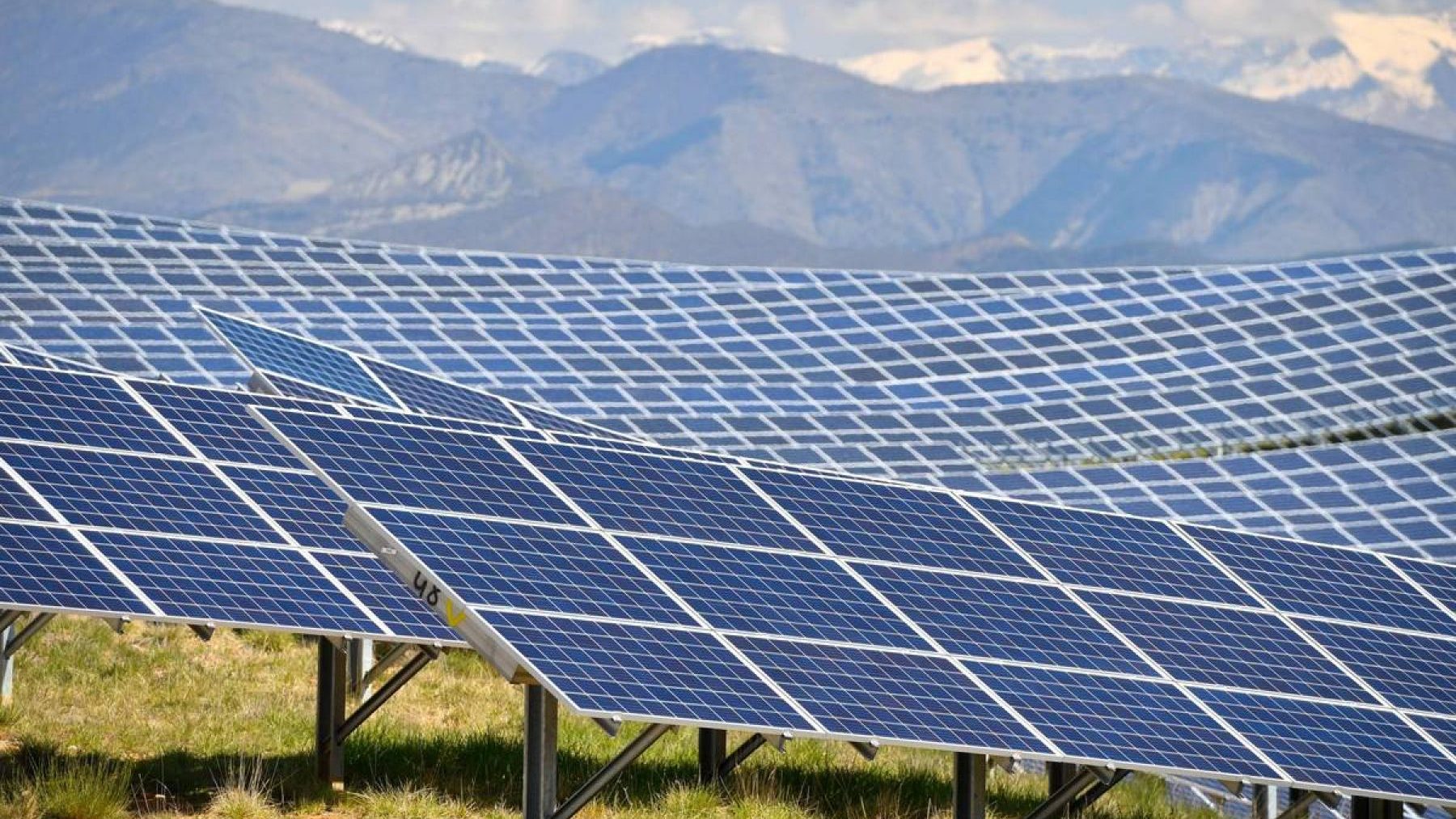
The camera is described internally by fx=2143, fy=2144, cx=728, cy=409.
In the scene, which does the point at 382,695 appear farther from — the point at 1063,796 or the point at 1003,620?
the point at 1063,796

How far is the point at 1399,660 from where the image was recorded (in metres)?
19.7

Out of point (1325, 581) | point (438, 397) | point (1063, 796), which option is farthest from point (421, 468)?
point (438, 397)

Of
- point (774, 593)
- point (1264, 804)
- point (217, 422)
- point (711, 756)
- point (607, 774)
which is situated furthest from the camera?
point (1264, 804)

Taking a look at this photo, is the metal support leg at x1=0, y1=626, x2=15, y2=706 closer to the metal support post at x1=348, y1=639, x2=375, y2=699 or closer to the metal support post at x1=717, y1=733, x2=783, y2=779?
the metal support post at x1=348, y1=639, x2=375, y2=699

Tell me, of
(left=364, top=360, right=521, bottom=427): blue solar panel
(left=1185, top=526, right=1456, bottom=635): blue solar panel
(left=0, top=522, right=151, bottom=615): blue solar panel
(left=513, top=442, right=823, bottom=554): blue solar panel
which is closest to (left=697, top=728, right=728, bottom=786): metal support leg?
(left=513, top=442, right=823, bottom=554): blue solar panel

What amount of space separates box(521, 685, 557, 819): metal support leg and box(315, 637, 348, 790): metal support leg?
5.07 m

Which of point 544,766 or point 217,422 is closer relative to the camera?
point 544,766

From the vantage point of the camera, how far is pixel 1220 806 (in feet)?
83.3

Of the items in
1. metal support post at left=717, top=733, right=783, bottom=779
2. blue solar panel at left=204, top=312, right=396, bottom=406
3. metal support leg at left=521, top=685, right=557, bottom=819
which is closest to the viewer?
metal support leg at left=521, top=685, right=557, bottom=819

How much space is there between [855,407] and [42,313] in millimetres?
18692

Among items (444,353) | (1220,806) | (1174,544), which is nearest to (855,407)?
(444,353)

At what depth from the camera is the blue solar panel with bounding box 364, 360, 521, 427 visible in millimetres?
32094

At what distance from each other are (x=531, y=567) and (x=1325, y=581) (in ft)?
29.1

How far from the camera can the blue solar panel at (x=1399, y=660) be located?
62.1 feet
